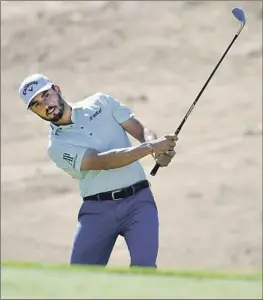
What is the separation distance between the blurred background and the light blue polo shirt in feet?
26.9

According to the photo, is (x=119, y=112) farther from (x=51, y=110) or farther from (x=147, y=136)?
(x=51, y=110)

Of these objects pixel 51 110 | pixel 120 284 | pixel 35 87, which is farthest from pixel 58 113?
pixel 120 284

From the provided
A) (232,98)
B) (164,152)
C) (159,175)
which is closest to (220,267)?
(159,175)

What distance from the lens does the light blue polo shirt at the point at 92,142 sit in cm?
684

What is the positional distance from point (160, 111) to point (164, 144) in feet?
40.8

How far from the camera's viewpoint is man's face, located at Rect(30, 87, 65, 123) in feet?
22.3

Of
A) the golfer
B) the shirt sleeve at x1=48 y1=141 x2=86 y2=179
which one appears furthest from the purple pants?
the shirt sleeve at x1=48 y1=141 x2=86 y2=179

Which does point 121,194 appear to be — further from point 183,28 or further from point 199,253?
point 183,28

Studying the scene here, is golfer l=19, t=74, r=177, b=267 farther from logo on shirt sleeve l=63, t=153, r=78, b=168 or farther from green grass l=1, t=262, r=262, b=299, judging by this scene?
green grass l=1, t=262, r=262, b=299

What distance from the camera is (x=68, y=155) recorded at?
6836mm

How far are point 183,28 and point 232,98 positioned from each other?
244 cm

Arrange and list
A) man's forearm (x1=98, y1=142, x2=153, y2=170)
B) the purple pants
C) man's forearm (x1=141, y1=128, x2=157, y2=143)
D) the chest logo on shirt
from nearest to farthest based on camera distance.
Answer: man's forearm (x1=98, y1=142, x2=153, y2=170)
the purple pants
the chest logo on shirt
man's forearm (x1=141, y1=128, x2=157, y2=143)

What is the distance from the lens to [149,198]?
688cm

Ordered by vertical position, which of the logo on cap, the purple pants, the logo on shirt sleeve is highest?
the logo on cap
